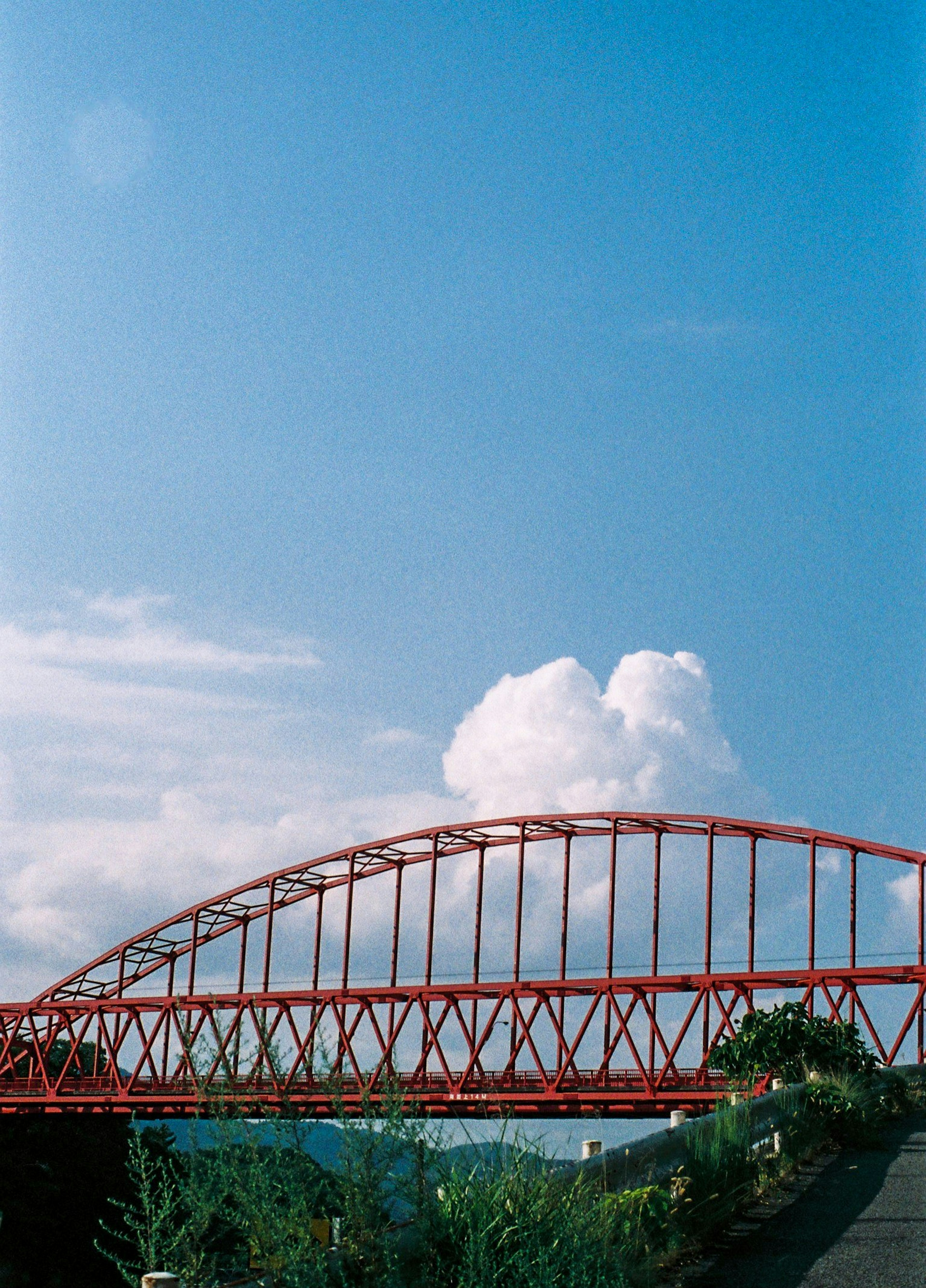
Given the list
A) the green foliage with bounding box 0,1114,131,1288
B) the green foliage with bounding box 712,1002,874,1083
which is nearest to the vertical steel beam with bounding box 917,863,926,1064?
the green foliage with bounding box 712,1002,874,1083

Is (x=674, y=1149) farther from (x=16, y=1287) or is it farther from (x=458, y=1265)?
(x=16, y=1287)

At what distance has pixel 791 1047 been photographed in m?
26.0

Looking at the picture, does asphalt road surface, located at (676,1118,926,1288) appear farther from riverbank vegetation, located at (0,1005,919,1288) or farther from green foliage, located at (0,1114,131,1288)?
green foliage, located at (0,1114,131,1288)

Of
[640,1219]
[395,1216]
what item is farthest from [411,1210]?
[640,1219]

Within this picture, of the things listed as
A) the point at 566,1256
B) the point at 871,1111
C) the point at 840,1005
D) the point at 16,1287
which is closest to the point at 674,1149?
the point at 566,1256

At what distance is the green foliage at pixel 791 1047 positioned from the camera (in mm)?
24016

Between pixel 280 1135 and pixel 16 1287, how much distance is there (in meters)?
47.9

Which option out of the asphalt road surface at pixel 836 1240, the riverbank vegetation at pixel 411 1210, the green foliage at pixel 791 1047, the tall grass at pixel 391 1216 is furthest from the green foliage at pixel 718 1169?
the green foliage at pixel 791 1047

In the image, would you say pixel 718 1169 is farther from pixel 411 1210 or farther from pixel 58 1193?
pixel 58 1193

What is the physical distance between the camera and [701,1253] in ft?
35.1

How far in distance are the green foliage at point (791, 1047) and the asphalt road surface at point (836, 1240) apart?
29.8ft

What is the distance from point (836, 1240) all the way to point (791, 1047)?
51.1 ft

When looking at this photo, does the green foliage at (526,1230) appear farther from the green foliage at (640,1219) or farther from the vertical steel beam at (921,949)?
the vertical steel beam at (921,949)

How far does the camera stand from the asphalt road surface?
387 inches
